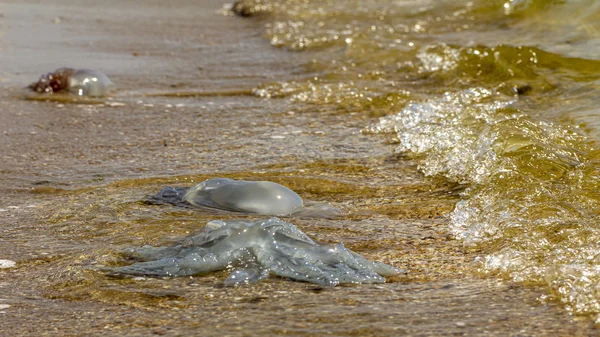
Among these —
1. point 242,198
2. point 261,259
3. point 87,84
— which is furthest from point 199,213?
point 87,84

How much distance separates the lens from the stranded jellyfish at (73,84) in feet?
17.8

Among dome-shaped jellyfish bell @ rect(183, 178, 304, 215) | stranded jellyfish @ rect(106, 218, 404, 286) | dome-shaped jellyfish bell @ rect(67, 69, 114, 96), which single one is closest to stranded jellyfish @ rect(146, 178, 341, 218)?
dome-shaped jellyfish bell @ rect(183, 178, 304, 215)

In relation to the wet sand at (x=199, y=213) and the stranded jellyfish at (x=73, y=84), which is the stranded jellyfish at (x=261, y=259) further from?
the stranded jellyfish at (x=73, y=84)

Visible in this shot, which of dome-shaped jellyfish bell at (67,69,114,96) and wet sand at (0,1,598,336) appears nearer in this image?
wet sand at (0,1,598,336)

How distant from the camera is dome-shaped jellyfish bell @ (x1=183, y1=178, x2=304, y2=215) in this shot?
10.1 feet

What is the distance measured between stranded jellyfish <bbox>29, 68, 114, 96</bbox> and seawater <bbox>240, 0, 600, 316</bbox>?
0.99 metres

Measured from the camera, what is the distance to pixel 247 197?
3.11m

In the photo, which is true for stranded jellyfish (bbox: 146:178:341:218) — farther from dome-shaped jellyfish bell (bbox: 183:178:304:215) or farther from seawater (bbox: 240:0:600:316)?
seawater (bbox: 240:0:600:316)

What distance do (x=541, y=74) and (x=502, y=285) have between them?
12.2 ft

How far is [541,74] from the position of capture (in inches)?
228

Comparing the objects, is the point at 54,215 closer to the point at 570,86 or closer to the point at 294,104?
the point at 294,104

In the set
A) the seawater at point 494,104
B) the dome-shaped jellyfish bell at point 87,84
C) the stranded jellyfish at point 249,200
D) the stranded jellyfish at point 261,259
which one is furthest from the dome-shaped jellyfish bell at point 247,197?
the dome-shaped jellyfish bell at point 87,84

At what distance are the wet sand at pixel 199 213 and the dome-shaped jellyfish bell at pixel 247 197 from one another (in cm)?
10

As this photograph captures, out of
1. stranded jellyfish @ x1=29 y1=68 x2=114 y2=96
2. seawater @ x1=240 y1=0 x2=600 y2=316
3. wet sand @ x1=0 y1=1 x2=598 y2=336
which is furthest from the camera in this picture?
stranded jellyfish @ x1=29 y1=68 x2=114 y2=96
